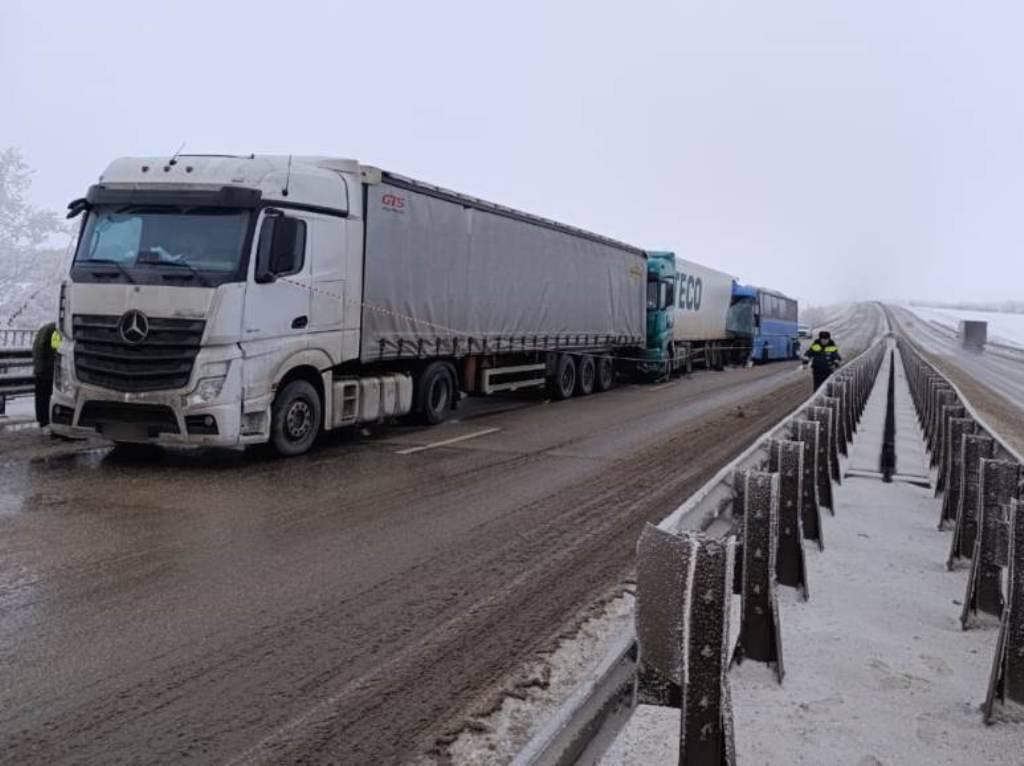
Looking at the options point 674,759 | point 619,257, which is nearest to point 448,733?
point 674,759

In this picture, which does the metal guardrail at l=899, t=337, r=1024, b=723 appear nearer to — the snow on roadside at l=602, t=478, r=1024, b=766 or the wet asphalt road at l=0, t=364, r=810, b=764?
the snow on roadside at l=602, t=478, r=1024, b=766

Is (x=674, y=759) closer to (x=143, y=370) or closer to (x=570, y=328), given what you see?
(x=143, y=370)

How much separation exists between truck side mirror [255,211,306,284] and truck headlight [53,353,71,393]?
236 cm

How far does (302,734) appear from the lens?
3309 millimetres

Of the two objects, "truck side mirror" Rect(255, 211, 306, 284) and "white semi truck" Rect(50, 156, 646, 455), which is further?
"truck side mirror" Rect(255, 211, 306, 284)

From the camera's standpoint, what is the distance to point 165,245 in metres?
8.78

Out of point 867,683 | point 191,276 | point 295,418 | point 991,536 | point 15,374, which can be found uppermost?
point 191,276

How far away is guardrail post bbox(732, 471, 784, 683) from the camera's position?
369 cm

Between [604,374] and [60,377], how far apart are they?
13.6 metres

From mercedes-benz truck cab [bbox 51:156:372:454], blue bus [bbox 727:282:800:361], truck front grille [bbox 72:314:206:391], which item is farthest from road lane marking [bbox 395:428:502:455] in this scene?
blue bus [bbox 727:282:800:361]

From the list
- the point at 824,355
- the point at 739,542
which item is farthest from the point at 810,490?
the point at 824,355

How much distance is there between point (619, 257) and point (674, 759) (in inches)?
744

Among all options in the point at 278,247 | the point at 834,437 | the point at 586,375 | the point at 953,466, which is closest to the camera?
the point at 953,466

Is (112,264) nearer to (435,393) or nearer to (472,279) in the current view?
(435,393)
